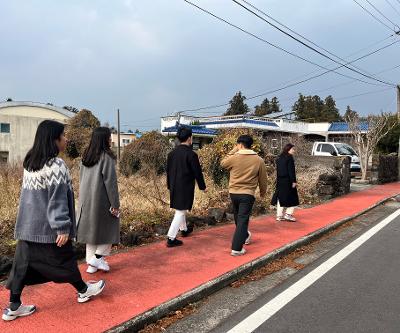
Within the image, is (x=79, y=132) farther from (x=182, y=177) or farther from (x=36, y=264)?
(x=36, y=264)

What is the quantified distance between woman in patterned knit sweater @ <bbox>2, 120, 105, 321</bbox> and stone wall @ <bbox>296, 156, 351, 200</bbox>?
1144 cm

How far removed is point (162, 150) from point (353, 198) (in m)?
7.23

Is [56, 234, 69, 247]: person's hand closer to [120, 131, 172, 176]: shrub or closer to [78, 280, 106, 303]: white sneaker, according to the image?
[78, 280, 106, 303]: white sneaker

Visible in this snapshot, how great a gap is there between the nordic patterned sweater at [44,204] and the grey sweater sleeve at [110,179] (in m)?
1.07

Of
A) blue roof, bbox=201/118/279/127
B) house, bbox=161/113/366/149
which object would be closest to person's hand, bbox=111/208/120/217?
blue roof, bbox=201/118/279/127

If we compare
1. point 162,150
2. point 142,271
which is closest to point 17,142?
point 162,150

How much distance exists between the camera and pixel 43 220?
3.81 meters

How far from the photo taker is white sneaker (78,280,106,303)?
14.1 ft

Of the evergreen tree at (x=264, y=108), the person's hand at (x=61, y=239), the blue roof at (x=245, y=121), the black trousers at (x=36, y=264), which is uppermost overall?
the evergreen tree at (x=264, y=108)

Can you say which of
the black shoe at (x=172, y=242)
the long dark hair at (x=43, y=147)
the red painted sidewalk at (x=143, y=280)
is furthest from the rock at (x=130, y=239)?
the long dark hair at (x=43, y=147)

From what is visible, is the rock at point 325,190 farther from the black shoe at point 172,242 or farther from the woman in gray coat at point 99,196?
the woman in gray coat at point 99,196

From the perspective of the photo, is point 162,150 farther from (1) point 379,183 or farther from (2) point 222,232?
(1) point 379,183

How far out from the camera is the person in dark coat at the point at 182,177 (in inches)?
261

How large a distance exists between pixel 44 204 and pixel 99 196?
47.5 inches
